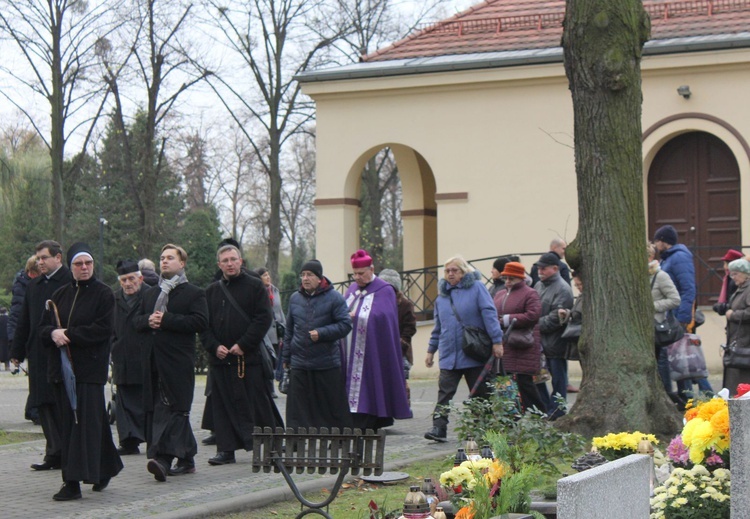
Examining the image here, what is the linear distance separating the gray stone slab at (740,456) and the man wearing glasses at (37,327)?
647cm

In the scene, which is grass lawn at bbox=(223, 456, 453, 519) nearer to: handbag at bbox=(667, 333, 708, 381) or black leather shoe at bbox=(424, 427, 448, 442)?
black leather shoe at bbox=(424, 427, 448, 442)

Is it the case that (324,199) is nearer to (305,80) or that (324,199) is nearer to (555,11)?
(305,80)

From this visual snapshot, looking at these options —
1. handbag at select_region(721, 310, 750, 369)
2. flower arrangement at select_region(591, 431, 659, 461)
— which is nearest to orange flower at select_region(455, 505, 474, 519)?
flower arrangement at select_region(591, 431, 659, 461)

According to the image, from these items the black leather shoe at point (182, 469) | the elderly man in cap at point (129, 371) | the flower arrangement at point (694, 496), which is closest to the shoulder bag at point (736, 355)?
the black leather shoe at point (182, 469)

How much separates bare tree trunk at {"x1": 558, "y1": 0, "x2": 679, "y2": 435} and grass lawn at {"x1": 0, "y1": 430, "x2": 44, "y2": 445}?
582 centimetres

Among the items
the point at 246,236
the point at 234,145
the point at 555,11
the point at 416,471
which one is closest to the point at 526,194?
the point at 555,11

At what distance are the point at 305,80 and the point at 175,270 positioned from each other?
43.8ft

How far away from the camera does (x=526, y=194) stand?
22.0m

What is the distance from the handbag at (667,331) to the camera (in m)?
12.8

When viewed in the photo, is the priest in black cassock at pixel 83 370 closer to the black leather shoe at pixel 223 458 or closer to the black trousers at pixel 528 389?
the black leather shoe at pixel 223 458

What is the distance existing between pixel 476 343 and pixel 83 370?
13.3 ft

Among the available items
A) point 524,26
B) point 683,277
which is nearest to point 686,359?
point 683,277

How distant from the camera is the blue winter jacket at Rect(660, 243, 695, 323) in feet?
43.8

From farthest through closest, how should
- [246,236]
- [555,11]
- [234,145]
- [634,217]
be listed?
1. [246,236]
2. [234,145]
3. [555,11]
4. [634,217]
